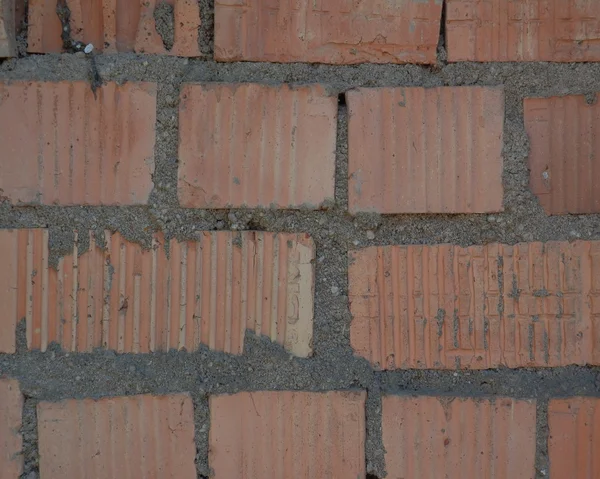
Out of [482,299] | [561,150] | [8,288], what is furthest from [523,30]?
[8,288]

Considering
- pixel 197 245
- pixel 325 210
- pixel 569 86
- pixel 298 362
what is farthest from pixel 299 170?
pixel 569 86

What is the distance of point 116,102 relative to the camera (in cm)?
108

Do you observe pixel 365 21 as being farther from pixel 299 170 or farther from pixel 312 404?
pixel 312 404

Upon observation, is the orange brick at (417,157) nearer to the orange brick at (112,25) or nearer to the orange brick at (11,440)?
the orange brick at (112,25)

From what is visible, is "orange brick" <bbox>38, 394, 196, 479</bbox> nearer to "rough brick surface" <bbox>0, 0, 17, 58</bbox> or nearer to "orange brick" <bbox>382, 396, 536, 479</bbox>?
"orange brick" <bbox>382, 396, 536, 479</bbox>

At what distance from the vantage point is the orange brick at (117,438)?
3.59ft

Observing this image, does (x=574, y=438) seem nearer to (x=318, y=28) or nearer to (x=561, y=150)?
(x=561, y=150)

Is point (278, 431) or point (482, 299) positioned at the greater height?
point (482, 299)

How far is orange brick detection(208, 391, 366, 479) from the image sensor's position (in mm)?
1097

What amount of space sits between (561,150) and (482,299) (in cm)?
28

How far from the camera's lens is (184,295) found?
109cm

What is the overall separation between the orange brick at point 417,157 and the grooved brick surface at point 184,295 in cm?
18

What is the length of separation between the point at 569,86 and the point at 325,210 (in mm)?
460

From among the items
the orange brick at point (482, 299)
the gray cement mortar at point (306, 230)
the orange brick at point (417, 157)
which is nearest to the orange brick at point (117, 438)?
the gray cement mortar at point (306, 230)
